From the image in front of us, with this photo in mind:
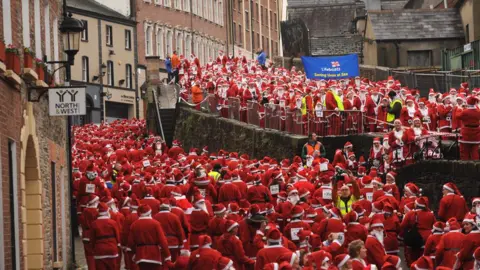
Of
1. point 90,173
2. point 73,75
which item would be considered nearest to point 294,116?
point 90,173

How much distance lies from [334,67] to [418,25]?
737 inches

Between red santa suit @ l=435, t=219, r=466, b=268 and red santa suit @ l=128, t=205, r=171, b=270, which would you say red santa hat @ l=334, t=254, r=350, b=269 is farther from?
red santa suit @ l=128, t=205, r=171, b=270

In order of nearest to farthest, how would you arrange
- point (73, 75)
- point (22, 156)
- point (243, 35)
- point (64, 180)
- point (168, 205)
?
point (22, 156), point (168, 205), point (64, 180), point (73, 75), point (243, 35)

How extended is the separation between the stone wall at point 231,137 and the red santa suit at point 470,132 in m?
8.96

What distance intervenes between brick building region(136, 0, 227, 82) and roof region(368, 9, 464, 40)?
13.9 metres

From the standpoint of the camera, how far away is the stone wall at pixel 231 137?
1497 inches

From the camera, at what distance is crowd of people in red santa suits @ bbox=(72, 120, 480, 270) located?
17.5m

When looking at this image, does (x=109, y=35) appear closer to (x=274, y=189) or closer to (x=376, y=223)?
(x=274, y=189)

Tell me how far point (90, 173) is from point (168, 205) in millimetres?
5326

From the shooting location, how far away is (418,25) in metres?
64.9

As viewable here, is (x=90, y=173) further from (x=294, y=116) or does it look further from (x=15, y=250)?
(x=294, y=116)

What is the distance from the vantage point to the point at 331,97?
36656mm

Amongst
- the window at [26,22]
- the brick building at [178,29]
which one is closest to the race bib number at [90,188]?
the window at [26,22]

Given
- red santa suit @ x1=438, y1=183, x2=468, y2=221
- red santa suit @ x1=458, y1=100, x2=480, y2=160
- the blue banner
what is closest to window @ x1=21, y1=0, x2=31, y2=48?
red santa suit @ x1=438, y1=183, x2=468, y2=221
